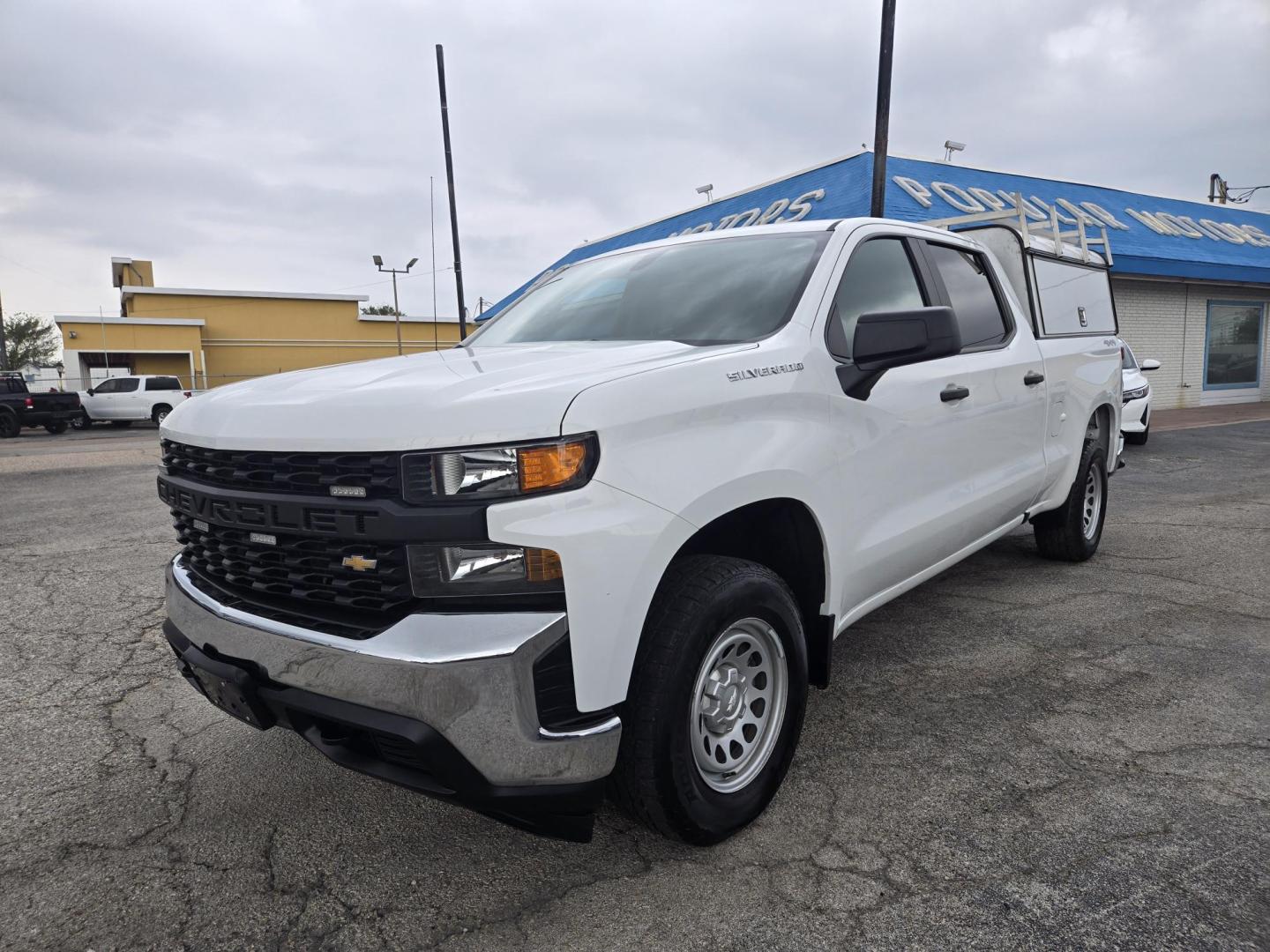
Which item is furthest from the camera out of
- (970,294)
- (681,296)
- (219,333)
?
(219,333)

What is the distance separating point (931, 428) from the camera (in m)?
3.30

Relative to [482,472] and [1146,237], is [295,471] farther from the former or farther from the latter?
[1146,237]

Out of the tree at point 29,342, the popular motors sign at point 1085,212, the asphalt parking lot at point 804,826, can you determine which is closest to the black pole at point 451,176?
the popular motors sign at point 1085,212

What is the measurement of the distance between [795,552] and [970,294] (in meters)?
1.91

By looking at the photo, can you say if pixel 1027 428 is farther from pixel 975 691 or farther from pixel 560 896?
pixel 560 896

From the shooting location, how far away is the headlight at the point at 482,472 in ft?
6.39

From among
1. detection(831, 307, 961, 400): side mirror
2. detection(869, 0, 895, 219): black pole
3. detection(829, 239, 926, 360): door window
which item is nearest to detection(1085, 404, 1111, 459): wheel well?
detection(829, 239, 926, 360): door window

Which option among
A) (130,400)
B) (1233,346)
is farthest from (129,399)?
(1233,346)

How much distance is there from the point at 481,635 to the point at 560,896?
0.86 meters

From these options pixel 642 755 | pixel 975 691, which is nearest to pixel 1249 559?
pixel 975 691

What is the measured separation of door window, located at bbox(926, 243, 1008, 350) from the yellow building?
33.1 meters

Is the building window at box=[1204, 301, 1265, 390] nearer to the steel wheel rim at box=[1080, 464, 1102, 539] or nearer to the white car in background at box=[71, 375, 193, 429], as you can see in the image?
the steel wheel rim at box=[1080, 464, 1102, 539]

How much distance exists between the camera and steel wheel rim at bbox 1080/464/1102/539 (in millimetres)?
5336

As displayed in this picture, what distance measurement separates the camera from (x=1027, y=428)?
13.8ft
